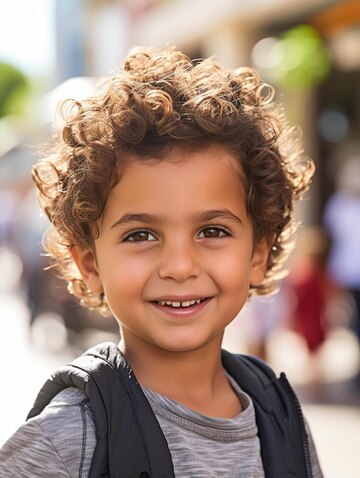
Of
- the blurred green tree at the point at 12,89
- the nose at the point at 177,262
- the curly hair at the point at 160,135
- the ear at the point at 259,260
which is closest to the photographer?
the nose at the point at 177,262

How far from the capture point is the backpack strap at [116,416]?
200cm

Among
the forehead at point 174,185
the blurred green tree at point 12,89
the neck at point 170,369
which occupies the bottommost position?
the neck at point 170,369

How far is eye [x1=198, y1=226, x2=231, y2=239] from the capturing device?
7.49 ft

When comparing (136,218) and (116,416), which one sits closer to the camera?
(116,416)

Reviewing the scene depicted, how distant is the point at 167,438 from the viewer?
2.19 m

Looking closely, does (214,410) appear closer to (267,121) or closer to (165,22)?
(267,121)

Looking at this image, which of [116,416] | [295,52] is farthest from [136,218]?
[295,52]

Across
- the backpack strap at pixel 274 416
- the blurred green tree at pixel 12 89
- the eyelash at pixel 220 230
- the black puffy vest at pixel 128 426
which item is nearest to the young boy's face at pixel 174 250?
the eyelash at pixel 220 230

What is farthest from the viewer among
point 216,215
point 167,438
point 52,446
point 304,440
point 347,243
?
point 347,243

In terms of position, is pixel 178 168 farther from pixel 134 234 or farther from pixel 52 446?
pixel 52 446

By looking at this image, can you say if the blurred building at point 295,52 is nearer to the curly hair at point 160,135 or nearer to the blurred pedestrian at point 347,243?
the blurred pedestrian at point 347,243

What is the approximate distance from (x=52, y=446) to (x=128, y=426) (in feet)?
0.54

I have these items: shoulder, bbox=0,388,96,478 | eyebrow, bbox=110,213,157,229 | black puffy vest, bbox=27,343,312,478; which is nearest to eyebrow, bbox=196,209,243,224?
eyebrow, bbox=110,213,157,229

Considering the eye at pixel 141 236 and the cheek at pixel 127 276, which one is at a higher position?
the eye at pixel 141 236
